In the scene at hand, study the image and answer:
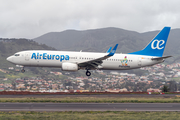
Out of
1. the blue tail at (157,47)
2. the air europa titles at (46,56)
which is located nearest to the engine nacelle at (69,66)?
the air europa titles at (46,56)

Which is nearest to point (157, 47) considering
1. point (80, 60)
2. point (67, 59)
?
point (80, 60)

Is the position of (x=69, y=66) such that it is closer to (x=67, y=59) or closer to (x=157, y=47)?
(x=67, y=59)

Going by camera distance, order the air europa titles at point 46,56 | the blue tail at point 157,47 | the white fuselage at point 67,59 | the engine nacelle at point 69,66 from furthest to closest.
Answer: the blue tail at point 157,47 < the white fuselage at point 67,59 < the air europa titles at point 46,56 < the engine nacelle at point 69,66

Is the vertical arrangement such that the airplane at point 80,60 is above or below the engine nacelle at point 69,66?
above

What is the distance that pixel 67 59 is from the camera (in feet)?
147

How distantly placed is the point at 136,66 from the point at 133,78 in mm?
141721

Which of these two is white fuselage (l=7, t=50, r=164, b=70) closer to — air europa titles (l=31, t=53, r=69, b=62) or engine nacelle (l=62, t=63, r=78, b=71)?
air europa titles (l=31, t=53, r=69, b=62)

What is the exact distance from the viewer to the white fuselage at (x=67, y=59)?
44281mm

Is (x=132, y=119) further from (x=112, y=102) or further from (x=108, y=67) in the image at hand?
(x=108, y=67)

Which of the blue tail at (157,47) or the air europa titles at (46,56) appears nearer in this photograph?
the air europa titles at (46,56)

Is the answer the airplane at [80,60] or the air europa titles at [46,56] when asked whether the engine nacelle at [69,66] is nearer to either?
the airplane at [80,60]

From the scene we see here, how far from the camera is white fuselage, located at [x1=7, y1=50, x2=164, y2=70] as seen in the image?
4428 centimetres

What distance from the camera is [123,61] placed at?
4722 centimetres

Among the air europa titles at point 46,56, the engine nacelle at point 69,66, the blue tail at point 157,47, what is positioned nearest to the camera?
the engine nacelle at point 69,66
